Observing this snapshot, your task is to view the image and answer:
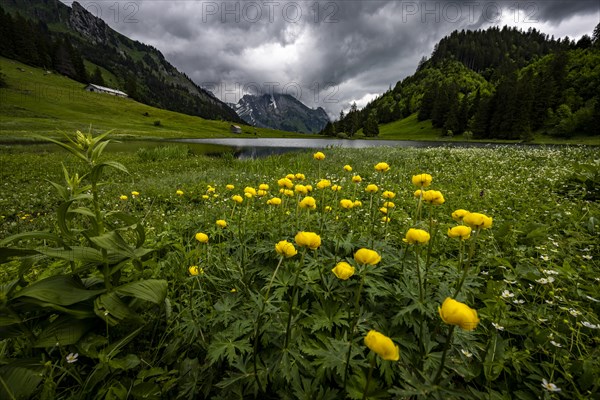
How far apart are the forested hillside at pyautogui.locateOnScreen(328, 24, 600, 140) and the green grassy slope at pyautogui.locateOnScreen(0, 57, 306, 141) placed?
2866 inches

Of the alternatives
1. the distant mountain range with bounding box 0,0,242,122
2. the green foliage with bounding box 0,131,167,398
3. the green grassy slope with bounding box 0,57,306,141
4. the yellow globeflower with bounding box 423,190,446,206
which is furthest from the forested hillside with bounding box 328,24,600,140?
A: the distant mountain range with bounding box 0,0,242,122

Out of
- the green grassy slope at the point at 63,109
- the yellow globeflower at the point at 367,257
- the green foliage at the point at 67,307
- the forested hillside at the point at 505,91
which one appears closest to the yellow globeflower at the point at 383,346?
the yellow globeflower at the point at 367,257

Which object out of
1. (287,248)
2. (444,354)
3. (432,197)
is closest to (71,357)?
(287,248)

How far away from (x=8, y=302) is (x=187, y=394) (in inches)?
50.2

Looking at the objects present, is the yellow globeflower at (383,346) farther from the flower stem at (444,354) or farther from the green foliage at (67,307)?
the green foliage at (67,307)

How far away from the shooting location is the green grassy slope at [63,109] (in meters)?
48.7

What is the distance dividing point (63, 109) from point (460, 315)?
292ft

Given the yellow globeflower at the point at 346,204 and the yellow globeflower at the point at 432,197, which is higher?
the yellow globeflower at the point at 432,197

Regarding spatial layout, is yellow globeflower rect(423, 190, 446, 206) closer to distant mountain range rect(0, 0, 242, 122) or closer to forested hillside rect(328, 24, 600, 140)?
forested hillside rect(328, 24, 600, 140)

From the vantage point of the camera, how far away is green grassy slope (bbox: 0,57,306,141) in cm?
4869

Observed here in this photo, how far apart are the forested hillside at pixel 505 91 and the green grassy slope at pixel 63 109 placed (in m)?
72.8

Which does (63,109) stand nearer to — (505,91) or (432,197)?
(432,197)

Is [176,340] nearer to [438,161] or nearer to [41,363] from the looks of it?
[41,363]

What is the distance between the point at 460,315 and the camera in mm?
1040
